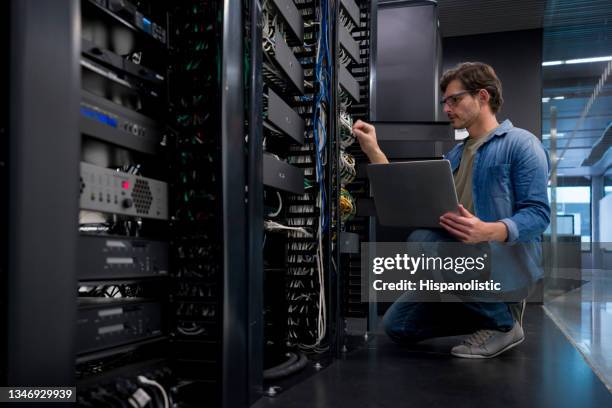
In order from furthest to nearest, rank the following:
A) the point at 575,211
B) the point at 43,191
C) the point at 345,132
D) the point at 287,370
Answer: the point at 575,211 < the point at 345,132 < the point at 287,370 < the point at 43,191

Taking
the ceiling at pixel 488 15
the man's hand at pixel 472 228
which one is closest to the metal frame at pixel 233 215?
the man's hand at pixel 472 228

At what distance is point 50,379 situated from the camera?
0.80 metres

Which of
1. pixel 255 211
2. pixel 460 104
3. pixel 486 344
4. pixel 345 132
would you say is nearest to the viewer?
pixel 255 211

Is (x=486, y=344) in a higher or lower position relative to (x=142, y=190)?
lower

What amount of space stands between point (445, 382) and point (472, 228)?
0.60 meters

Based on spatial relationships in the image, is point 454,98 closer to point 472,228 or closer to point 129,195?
point 472,228

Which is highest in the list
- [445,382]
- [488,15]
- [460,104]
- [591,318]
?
[488,15]

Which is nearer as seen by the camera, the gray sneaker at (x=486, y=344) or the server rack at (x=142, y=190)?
the server rack at (x=142, y=190)

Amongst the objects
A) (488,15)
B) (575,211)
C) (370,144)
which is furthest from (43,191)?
(575,211)

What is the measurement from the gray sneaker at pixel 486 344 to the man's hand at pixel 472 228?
1.30 feet

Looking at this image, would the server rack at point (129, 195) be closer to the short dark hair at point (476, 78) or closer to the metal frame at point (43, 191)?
the metal frame at point (43, 191)

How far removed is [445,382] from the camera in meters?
1.64

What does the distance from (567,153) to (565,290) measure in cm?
206

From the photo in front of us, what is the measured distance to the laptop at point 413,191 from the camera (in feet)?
6.45
